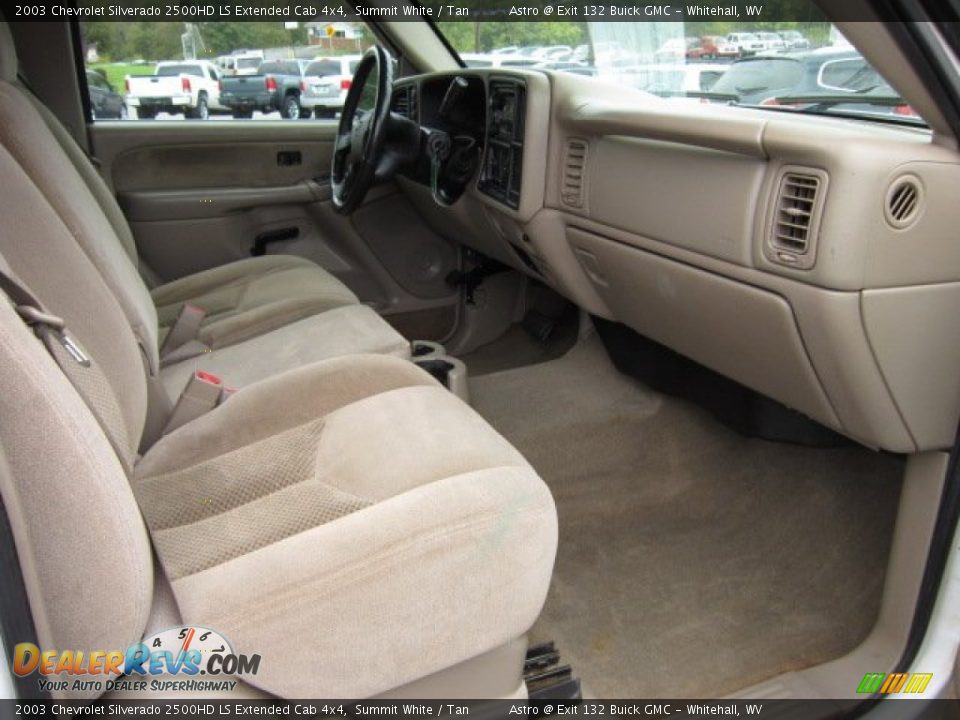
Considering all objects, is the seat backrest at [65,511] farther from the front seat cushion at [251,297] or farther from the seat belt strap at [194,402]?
the front seat cushion at [251,297]

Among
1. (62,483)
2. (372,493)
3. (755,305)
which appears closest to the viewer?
(62,483)

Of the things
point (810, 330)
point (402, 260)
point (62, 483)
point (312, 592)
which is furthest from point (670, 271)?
point (402, 260)

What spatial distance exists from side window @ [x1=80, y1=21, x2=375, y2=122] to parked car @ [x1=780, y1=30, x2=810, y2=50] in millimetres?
1439

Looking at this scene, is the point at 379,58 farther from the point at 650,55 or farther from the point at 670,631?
the point at 670,631

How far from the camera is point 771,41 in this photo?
5.31 feet

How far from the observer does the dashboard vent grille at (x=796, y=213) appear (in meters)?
→ 1.11

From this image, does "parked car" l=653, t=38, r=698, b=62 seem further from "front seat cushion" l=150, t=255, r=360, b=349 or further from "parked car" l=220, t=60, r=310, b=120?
"parked car" l=220, t=60, r=310, b=120

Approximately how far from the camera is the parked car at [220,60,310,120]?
8.59 feet

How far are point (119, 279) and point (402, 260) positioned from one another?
1475mm

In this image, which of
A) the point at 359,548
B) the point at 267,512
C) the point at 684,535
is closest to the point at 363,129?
the point at 684,535

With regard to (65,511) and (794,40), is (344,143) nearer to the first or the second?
(794,40)

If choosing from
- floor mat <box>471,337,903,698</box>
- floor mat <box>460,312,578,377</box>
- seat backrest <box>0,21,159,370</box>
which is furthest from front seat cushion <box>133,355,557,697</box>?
floor mat <box>460,312,578,377</box>

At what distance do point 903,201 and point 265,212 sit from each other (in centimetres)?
211

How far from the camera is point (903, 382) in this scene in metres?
1.17
